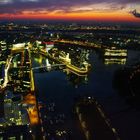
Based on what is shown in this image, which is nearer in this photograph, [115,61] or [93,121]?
[93,121]

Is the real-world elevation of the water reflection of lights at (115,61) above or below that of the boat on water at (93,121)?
below

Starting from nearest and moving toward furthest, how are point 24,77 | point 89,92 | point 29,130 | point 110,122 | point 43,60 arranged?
point 29,130
point 110,122
point 89,92
point 24,77
point 43,60

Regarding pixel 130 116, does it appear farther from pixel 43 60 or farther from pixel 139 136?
pixel 43 60

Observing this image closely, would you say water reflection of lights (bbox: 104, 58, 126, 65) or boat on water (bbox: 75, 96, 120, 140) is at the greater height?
boat on water (bbox: 75, 96, 120, 140)

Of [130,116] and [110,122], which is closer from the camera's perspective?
[110,122]

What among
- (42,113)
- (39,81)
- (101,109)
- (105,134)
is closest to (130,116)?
(101,109)

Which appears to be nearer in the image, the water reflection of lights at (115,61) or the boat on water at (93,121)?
the boat on water at (93,121)

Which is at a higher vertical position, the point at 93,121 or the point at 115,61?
the point at 93,121

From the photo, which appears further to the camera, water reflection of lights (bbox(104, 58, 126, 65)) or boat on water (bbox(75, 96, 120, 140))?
water reflection of lights (bbox(104, 58, 126, 65))
